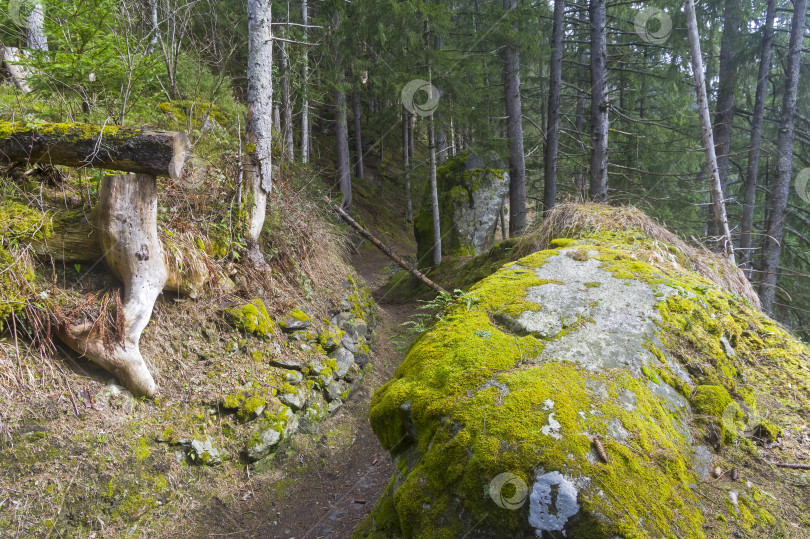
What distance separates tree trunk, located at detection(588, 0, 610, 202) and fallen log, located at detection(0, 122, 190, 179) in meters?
8.35

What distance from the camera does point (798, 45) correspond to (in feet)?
33.1

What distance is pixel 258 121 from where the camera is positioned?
5.97 m

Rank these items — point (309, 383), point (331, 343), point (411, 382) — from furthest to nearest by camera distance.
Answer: point (331, 343) → point (309, 383) → point (411, 382)

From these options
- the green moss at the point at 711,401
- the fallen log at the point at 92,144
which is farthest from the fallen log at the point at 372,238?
the green moss at the point at 711,401

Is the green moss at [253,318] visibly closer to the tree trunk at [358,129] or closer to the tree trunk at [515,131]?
the tree trunk at [515,131]

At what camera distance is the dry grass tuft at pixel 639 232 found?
5062mm

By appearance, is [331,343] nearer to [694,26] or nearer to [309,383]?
[309,383]

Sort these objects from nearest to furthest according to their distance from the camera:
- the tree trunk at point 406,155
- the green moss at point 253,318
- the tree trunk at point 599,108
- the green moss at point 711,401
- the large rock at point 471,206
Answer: the green moss at point 711,401, the green moss at point 253,318, the tree trunk at point 599,108, the large rock at point 471,206, the tree trunk at point 406,155

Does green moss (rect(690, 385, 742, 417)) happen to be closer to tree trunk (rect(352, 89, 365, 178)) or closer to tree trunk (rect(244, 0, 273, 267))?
tree trunk (rect(244, 0, 273, 267))

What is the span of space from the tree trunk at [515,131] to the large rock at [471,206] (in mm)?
388

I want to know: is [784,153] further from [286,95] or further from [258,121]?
[258,121]

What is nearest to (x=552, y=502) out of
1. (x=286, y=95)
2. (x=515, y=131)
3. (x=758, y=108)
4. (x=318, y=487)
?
(x=318, y=487)

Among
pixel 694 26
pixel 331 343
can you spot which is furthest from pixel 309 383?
pixel 694 26

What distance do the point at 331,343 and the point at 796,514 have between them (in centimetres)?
500
